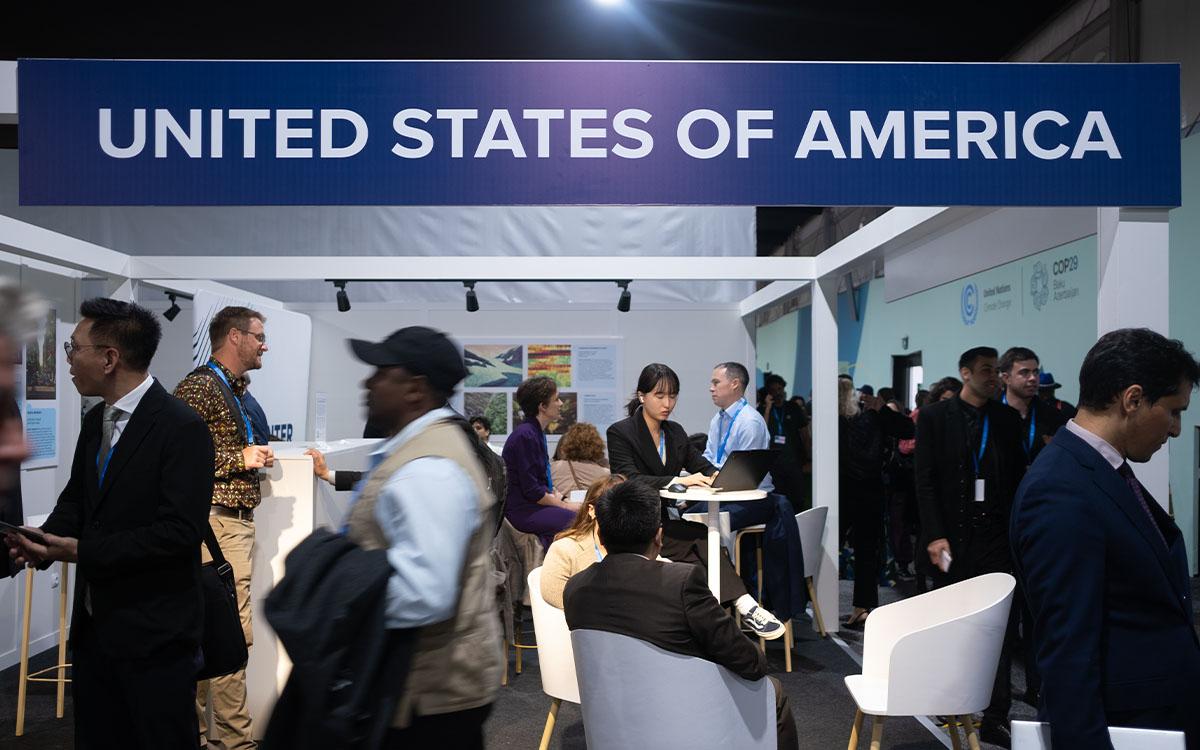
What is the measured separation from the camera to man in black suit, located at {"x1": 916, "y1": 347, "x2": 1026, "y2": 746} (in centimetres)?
398

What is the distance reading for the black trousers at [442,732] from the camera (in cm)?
163

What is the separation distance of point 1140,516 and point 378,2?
306 inches

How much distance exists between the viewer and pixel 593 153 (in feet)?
10.4

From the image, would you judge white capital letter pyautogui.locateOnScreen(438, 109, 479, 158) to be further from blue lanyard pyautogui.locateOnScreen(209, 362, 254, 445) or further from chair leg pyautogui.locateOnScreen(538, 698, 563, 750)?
chair leg pyautogui.locateOnScreen(538, 698, 563, 750)

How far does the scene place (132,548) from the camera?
7.35ft

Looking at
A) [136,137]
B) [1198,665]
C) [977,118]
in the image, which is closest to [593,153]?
[977,118]

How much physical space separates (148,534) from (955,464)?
311 cm

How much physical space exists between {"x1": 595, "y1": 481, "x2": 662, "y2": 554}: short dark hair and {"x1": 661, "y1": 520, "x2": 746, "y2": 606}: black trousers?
2.01m

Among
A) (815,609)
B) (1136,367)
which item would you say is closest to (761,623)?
(815,609)

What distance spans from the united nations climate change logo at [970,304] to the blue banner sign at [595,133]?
781cm

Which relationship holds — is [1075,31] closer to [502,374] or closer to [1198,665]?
[502,374]

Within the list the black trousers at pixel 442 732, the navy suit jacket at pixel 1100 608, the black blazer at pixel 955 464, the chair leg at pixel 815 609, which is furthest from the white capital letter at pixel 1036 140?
the chair leg at pixel 815 609

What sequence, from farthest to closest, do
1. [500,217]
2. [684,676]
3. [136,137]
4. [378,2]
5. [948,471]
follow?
[500,217]
[378,2]
[948,471]
[136,137]
[684,676]

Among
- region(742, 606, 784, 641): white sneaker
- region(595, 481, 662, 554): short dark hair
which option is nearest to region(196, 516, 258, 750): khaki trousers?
region(595, 481, 662, 554): short dark hair
